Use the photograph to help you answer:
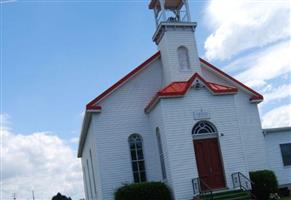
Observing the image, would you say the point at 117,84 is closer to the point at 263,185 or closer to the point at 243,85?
the point at 243,85

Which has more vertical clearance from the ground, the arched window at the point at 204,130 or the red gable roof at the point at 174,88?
the red gable roof at the point at 174,88

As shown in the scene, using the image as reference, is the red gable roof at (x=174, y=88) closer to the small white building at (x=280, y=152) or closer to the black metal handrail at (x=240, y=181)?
the small white building at (x=280, y=152)

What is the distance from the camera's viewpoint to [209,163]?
76.0ft

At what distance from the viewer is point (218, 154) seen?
2334cm

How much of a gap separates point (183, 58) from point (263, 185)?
8037mm

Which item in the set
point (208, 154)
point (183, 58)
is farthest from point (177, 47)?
point (208, 154)

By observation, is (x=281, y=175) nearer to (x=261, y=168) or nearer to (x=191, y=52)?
(x=261, y=168)

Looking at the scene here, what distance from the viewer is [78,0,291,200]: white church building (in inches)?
886

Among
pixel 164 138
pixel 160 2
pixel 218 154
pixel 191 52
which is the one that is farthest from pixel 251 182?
pixel 160 2

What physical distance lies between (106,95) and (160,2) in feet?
21.0

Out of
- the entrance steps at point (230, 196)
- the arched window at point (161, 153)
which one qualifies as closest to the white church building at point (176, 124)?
the arched window at point (161, 153)

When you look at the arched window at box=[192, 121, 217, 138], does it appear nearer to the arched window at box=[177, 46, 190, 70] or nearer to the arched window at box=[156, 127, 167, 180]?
the arched window at box=[156, 127, 167, 180]

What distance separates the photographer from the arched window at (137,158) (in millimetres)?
24406

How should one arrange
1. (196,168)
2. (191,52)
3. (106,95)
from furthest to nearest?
(191,52)
(106,95)
(196,168)
